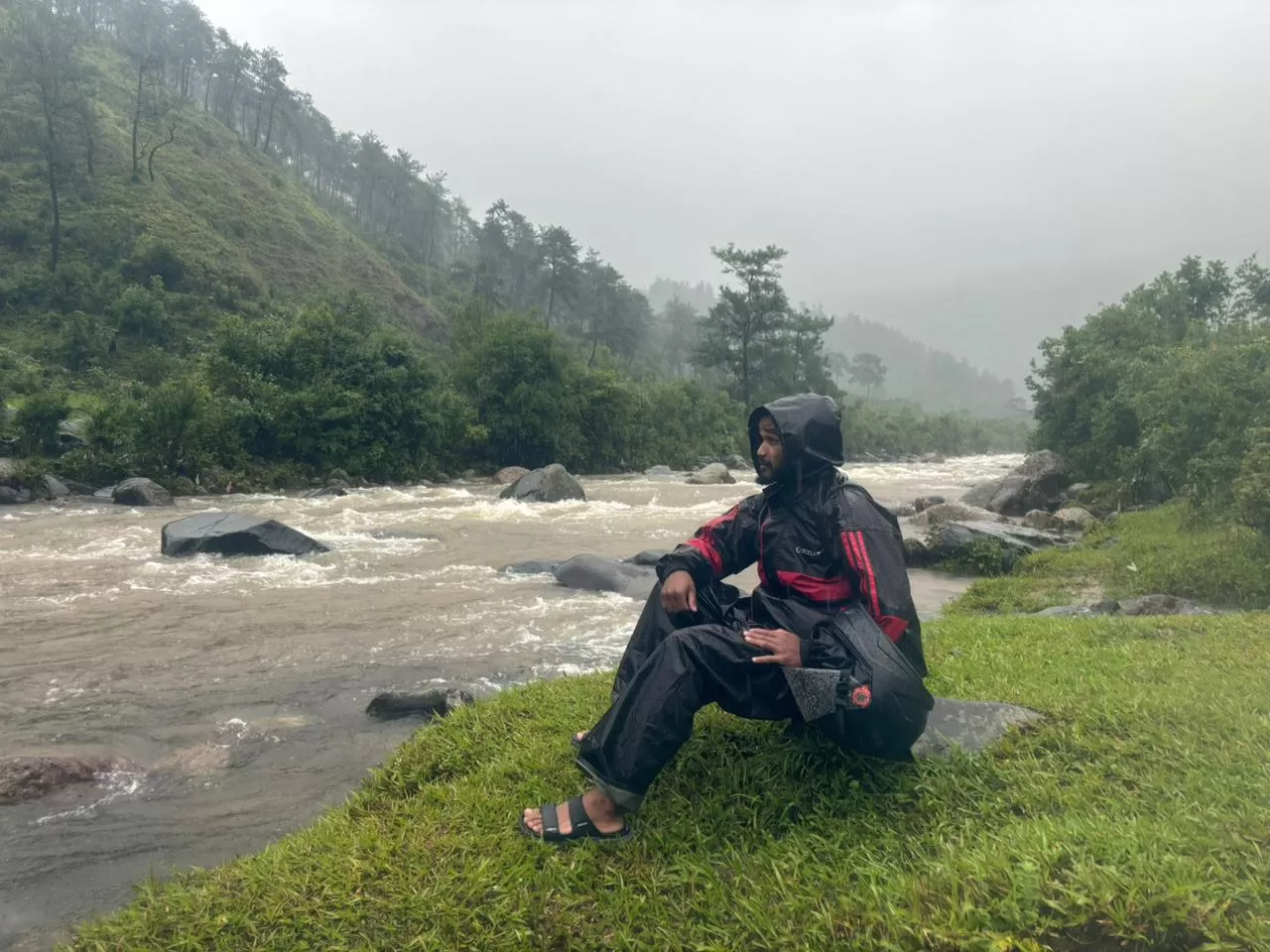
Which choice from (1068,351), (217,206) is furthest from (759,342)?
(217,206)

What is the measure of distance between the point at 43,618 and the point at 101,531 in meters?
6.39

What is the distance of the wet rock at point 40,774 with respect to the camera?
4.39m

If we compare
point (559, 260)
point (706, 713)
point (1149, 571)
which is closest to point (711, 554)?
point (706, 713)

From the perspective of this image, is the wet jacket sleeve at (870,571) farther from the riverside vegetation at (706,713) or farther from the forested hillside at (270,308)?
the forested hillside at (270,308)

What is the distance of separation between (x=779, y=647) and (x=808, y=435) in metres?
0.98

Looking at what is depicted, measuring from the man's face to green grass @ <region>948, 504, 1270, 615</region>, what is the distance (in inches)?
263

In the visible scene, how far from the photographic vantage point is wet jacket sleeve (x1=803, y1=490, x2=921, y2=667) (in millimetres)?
3004

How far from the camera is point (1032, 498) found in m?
21.7

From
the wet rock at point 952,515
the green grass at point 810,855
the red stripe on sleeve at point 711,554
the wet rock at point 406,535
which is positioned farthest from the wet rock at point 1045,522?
the red stripe on sleeve at point 711,554

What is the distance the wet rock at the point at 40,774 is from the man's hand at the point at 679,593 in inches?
149

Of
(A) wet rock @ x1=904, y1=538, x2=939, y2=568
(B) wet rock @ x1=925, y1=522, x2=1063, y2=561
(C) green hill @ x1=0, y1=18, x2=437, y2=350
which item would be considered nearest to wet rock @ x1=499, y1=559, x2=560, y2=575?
(A) wet rock @ x1=904, y1=538, x2=939, y2=568

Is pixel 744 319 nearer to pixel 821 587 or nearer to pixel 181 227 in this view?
pixel 181 227

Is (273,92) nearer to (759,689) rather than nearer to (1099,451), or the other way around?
(1099,451)

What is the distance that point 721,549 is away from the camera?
3.71 metres
